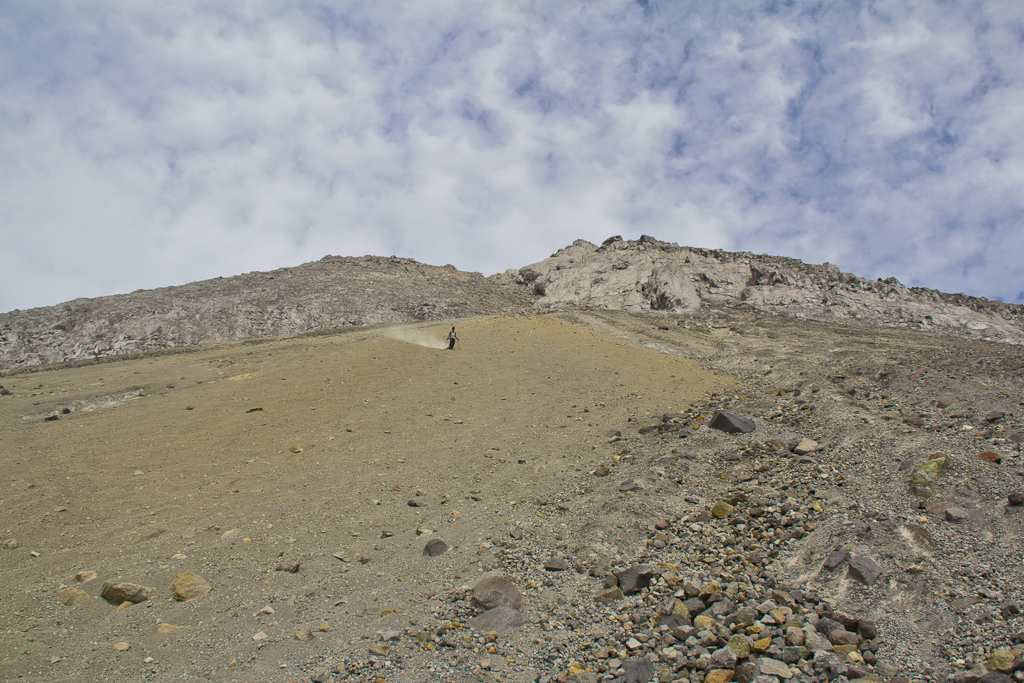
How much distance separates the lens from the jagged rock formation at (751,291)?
74.1ft

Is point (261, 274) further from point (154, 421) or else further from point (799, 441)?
point (799, 441)

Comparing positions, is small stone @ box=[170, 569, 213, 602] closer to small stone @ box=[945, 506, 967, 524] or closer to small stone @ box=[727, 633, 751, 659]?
small stone @ box=[727, 633, 751, 659]

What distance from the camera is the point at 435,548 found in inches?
237

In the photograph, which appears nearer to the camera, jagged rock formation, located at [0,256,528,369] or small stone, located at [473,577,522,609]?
small stone, located at [473,577,522,609]

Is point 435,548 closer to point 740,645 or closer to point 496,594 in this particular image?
point 496,594

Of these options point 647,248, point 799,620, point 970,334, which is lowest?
point 799,620

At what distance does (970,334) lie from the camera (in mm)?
21531

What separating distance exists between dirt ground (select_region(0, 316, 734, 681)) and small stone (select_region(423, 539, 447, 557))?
0.47 feet

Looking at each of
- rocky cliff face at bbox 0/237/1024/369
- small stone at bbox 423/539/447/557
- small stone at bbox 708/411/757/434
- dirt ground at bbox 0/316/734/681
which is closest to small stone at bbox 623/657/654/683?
dirt ground at bbox 0/316/734/681

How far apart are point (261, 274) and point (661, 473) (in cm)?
2488

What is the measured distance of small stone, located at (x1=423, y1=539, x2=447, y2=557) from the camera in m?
5.97

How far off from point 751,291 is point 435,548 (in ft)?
74.7

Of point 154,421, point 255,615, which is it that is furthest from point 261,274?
point 255,615

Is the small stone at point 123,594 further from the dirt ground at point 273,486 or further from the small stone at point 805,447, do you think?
the small stone at point 805,447
